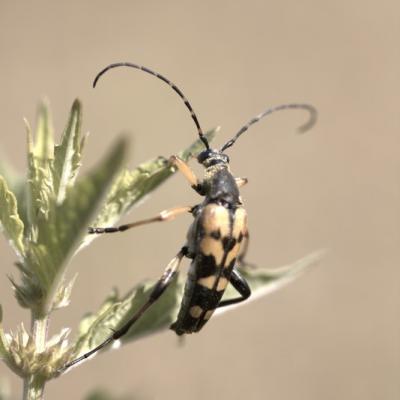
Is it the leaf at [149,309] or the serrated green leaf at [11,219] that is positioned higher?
the serrated green leaf at [11,219]

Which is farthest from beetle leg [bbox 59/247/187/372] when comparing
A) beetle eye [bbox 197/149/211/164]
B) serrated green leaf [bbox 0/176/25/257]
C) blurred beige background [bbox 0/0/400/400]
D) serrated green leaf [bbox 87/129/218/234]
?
blurred beige background [bbox 0/0/400/400]

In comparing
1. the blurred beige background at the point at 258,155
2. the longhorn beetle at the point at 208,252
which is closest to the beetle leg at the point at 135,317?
the longhorn beetle at the point at 208,252

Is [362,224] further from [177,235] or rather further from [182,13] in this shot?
[182,13]

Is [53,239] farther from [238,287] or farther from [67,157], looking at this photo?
[238,287]

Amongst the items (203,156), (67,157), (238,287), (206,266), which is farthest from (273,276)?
(67,157)

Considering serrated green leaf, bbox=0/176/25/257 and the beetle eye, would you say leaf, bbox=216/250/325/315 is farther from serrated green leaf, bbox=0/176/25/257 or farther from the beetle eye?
serrated green leaf, bbox=0/176/25/257

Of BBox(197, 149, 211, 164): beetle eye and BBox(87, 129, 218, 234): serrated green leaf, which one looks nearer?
BBox(87, 129, 218, 234): serrated green leaf

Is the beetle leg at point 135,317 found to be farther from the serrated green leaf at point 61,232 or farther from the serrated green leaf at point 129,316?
the serrated green leaf at point 61,232
